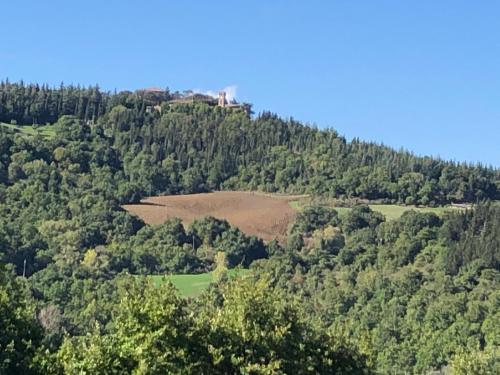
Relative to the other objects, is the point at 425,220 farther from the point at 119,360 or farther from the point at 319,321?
the point at 119,360

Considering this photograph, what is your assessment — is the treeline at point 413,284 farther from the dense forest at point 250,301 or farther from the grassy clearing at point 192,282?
the grassy clearing at point 192,282

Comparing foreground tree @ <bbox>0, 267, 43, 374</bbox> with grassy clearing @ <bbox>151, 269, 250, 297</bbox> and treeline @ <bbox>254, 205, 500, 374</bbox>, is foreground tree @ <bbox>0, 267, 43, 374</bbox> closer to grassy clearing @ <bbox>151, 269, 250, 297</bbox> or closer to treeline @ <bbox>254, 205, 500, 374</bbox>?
treeline @ <bbox>254, 205, 500, 374</bbox>

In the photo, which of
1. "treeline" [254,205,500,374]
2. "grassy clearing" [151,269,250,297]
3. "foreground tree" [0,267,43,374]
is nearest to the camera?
"foreground tree" [0,267,43,374]

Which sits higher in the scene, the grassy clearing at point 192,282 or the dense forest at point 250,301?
the dense forest at point 250,301

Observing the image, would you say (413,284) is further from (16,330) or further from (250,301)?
(16,330)

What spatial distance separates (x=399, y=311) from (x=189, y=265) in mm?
54492

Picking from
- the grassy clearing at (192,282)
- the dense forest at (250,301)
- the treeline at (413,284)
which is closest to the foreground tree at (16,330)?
the dense forest at (250,301)

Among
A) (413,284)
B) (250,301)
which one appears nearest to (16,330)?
(250,301)

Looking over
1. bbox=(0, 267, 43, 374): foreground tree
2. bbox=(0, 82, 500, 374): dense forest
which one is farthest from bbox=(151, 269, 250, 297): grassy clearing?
bbox=(0, 267, 43, 374): foreground tree

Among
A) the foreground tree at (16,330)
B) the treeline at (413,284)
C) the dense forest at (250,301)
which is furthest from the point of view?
the treeline at (413,284)

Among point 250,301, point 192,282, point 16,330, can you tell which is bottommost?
point 192,282

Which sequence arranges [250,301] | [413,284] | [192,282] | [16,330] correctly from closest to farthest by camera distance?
[250,301]
[16,330]
[413,284]
[192,282]

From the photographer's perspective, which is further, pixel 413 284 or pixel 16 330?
pixel 413 284

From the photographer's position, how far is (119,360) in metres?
35.8
